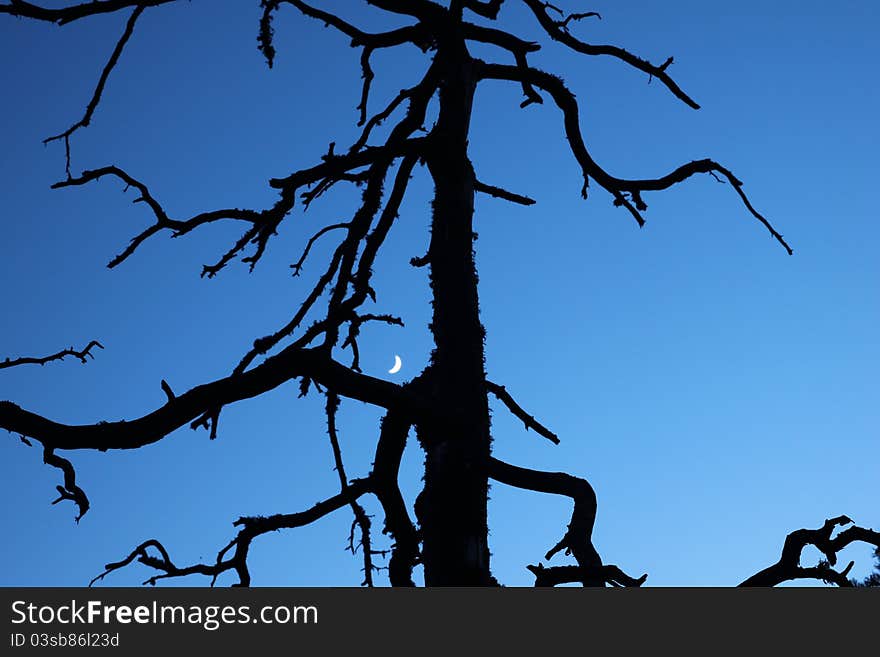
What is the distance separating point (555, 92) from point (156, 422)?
13.1ft

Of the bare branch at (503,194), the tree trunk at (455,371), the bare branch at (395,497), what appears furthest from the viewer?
the bare branch at (503,194)

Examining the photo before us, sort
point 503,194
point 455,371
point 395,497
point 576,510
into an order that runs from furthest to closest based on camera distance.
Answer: point 503,194 → point 395,497 → point 455,371 → point 576,510

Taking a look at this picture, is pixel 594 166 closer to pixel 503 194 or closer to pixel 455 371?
pixel 503 194

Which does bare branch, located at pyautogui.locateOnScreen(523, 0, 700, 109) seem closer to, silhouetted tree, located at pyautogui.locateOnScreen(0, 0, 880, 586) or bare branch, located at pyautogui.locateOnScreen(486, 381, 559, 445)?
silhouetted tree, located at pyautogui.locateOnScreen(0, 0, 880, 586)

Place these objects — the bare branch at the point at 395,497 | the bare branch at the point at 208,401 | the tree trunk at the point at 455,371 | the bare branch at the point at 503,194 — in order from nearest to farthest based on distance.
Answer: the bare branch at the point at 208,401
the tree trunk at the point at 455,371
the bare branch at the point at 395,497
the bare branch at the point at 503,194

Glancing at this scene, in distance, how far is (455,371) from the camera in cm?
596

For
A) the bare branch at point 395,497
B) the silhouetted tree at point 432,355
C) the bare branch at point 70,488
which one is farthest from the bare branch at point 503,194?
the bare branch at point 70,488

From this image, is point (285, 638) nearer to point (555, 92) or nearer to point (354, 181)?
point (354, 181)

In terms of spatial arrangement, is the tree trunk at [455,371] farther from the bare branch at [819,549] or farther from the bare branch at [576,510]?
the bare branch at [819,549]

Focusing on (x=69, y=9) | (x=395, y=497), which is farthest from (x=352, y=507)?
(x=69, y=9)

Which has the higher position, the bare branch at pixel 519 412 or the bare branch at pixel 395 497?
the bare branch at pixel 519 412

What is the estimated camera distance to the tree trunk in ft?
18.4

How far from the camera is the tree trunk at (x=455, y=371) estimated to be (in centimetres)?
562

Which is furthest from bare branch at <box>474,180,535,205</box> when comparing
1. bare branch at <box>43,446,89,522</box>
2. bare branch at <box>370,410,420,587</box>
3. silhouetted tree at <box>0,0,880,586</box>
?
bare branch at <box>43,446,89,522</box>
